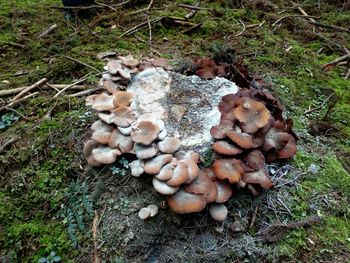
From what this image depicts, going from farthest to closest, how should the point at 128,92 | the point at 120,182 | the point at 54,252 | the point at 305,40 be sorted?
the point at 305,40 < the point at 128,92 < the point at 120,182 < the point at 54,252

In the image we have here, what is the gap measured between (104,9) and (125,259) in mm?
4481

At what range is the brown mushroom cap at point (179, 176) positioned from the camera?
240 centimetres

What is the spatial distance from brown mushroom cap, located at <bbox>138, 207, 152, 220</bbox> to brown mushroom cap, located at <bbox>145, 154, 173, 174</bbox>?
31 centimetres

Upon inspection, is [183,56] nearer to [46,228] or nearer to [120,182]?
[120,182]

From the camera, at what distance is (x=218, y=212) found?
2.53 meters

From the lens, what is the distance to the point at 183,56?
4672 mm

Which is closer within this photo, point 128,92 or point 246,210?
point 246,210

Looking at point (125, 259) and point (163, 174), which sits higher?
point (163, 174)

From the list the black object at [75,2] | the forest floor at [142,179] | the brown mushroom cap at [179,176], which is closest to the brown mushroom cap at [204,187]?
the brown mushroom cap at [179,176]

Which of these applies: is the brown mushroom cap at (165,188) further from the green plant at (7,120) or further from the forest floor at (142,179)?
the green plant at (7,120)

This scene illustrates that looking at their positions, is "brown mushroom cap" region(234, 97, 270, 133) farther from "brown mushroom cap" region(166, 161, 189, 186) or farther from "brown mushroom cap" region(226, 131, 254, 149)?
"brown mushroom cap" region(166, 161, 189, 186)

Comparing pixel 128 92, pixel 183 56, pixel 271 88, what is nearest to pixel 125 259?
pixel 128 92

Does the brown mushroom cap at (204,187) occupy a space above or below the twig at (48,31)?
above

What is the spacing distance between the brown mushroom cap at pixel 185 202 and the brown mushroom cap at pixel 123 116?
704mm
